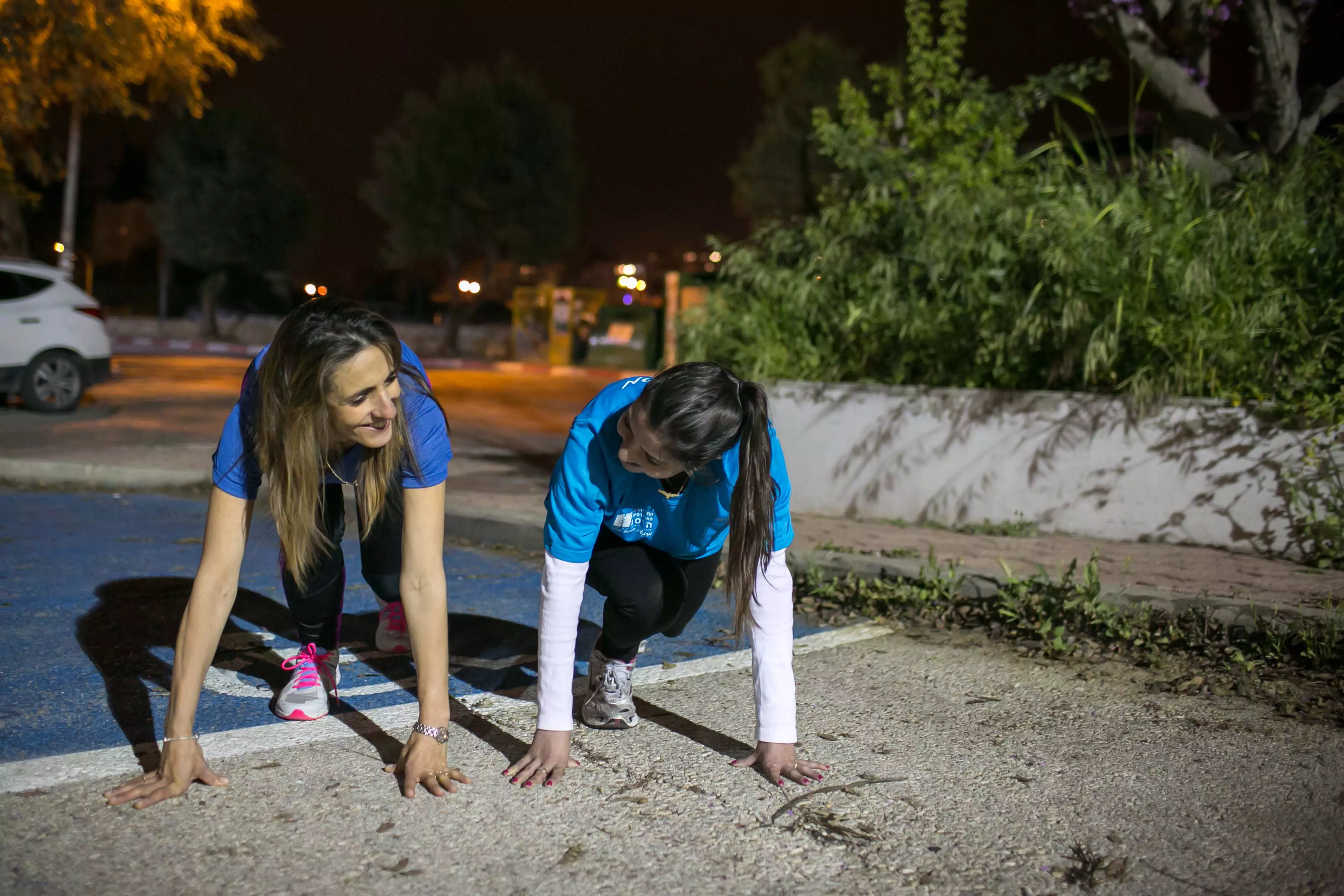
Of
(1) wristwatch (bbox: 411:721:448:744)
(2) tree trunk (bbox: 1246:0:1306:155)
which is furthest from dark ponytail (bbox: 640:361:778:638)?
(2) tree trunk (bbox: 1246:0:1306:155)

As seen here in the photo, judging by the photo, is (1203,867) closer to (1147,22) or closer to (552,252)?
(1147,22)

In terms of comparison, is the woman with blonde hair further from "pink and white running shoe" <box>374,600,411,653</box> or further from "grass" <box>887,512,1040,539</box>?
"grass" <box>887,512,1040,539</box>

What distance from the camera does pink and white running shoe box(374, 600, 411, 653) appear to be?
4.25 meters

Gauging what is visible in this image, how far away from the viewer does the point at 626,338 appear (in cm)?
2764

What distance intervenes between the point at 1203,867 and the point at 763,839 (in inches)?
41.1

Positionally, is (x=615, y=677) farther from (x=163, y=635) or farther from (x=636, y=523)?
(x=163, y=635)

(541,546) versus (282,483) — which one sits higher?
(282,483)

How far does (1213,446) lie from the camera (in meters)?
6.22

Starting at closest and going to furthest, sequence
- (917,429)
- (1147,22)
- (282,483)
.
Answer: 1. (282,483)
2. (917,429)
3. (1147,22)

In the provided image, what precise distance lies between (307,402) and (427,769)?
1.01 m

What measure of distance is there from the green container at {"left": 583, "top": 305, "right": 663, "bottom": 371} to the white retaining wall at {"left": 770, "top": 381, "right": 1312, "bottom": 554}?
65.3 ft

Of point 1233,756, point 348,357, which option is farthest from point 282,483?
point 1233,756

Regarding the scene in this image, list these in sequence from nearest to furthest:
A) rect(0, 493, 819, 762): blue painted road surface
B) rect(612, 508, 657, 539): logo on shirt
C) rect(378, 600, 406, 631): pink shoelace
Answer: rect(612, 508, 657, 539): logo on shirt < rect(0, 493, 819, 762): blue painted road surface < rect(378, 600, 406, 631): pink shoelace

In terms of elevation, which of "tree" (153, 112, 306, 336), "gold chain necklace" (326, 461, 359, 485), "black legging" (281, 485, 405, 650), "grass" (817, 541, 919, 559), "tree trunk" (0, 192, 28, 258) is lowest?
"grass" (817, 541, 919, 559)
